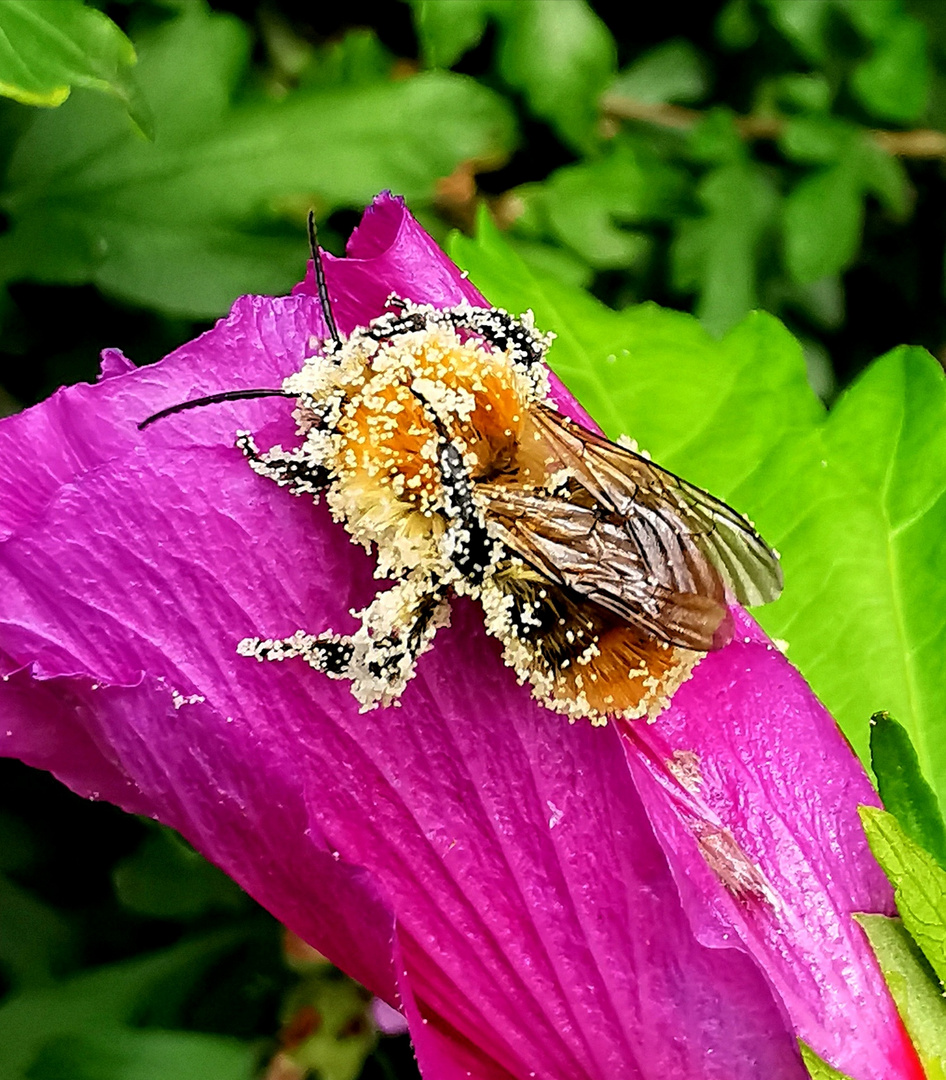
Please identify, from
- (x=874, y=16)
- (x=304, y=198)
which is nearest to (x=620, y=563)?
(x=304, y=198)

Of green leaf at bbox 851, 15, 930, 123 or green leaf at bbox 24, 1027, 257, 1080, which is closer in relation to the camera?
green leaf at bbox 24, 1027, 257, 1080

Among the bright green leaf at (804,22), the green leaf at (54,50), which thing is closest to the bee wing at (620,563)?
the green leaf at (54,50)

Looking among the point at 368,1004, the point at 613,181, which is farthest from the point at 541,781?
the point at 613,181

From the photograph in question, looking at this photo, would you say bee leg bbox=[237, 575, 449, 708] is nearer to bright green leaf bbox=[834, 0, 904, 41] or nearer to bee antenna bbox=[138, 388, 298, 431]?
bee antenna bbox=[138, 388, 298, 431]

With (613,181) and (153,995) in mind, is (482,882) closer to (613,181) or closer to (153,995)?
(153,995)

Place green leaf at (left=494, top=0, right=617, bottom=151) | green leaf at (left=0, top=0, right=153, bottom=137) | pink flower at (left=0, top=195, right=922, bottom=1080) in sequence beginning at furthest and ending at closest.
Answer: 1. green leaf at (left=494, top=0, right=617, bottom=151)
2. green leaf at (left=0, top=0, right=153, bottom=137)
3. pink flower at (left=0, top=195, right=922, bottom=1080)

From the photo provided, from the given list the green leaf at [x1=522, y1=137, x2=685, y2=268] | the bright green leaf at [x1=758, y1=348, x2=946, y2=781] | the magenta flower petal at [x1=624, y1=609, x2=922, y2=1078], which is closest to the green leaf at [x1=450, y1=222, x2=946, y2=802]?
the bright green leaf at [x1=758, y1=348, x2=946, y2=781]
